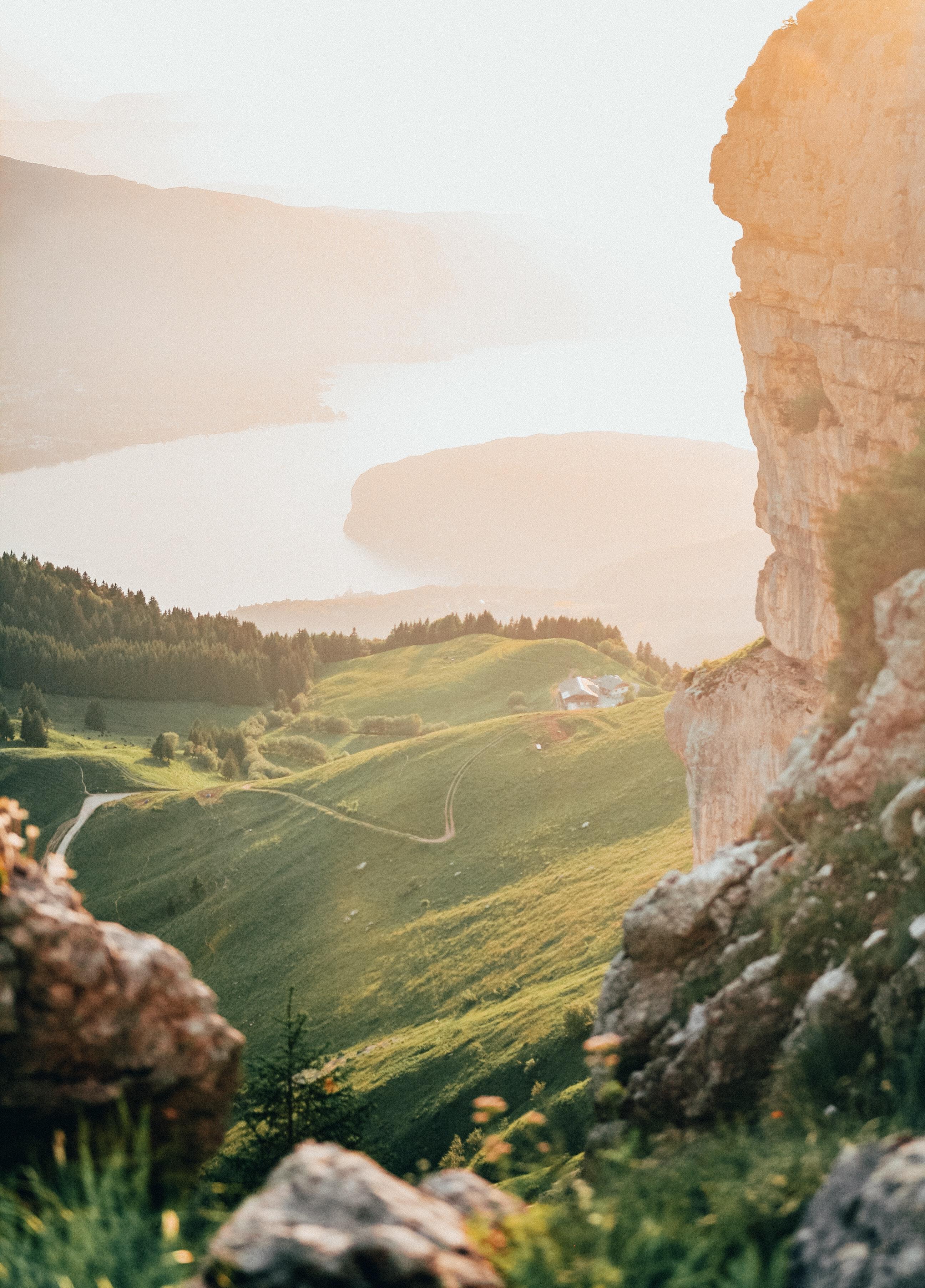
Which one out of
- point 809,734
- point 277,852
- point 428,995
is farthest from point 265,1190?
point 277,852

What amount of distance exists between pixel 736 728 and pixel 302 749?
8772cm

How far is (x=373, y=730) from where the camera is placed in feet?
386

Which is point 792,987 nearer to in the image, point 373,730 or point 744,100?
point 744,100

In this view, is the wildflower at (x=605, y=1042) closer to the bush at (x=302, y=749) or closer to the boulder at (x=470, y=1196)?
the boulder at (x=470, y=1196)

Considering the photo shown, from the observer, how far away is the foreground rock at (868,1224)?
6.64 m

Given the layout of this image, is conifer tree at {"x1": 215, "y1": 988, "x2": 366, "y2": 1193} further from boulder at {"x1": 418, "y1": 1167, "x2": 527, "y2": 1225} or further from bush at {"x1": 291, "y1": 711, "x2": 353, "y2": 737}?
bush at {"x1": 291, "y1": 711, "x2": 353, "y2": 737}

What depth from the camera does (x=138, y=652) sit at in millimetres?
145250

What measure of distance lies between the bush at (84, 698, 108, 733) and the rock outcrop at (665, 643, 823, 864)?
107989 mm

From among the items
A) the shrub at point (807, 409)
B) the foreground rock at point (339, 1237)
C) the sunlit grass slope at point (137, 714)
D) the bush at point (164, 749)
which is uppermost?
the shrub at point (807, 409)

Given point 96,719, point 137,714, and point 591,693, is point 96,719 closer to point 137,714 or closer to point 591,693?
point 137,714

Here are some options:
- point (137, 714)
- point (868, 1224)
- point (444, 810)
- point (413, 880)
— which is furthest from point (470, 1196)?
point (137, 714)

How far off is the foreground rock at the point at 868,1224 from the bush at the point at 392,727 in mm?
103304

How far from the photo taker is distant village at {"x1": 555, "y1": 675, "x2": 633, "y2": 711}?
99.7m

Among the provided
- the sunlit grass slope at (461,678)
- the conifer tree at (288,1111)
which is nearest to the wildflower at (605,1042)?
the conifer tree at (288,1111)
